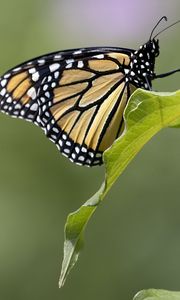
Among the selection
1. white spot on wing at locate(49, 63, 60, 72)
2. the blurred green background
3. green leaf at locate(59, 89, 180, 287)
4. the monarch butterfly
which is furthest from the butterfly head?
the blurred green background

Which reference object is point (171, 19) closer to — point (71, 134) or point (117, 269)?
point (117, 269)

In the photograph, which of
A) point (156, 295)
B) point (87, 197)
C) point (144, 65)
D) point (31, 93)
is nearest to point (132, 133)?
point (156, 295)

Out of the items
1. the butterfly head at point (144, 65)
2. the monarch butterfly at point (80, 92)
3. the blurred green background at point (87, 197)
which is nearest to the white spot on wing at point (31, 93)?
the monarch butterfly at point (80, 92)

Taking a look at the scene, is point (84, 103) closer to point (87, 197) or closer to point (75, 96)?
point (75, 96)

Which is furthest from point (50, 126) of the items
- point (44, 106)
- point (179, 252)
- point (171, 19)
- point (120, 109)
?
point (171, 19)

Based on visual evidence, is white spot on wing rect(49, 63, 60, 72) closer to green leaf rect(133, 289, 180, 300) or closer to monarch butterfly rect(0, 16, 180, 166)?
monarch butterfly rect(0, 16, 180, 166)

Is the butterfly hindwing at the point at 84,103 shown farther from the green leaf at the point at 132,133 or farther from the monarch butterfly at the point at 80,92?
the green leaf at the point at 132,133

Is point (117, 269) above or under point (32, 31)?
under
